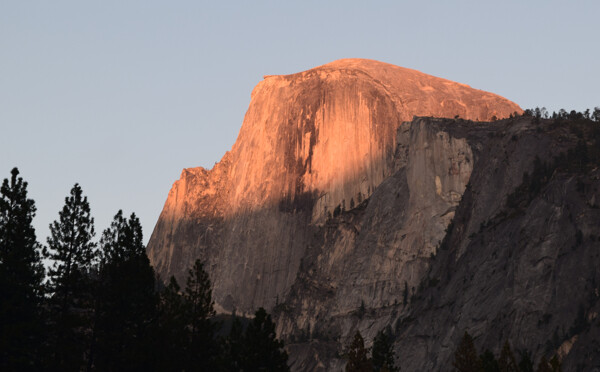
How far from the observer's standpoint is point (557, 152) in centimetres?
18750

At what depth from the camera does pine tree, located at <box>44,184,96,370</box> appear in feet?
234

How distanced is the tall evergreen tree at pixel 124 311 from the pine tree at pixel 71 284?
44.9 inches

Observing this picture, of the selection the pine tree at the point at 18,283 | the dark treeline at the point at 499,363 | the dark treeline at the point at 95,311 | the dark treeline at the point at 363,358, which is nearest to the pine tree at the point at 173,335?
the dark treeline at the point at 95,311

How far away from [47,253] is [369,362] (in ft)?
137

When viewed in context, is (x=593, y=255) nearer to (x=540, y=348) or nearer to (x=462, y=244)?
(x=540, y=348)

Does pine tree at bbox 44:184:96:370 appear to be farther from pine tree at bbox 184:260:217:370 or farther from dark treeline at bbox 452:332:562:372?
dark treeline at bbox 452:332:562:372

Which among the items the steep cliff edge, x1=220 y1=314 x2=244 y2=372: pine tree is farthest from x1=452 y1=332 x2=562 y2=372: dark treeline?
the steep cliff edge

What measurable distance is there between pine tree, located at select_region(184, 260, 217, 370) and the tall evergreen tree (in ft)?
12.1

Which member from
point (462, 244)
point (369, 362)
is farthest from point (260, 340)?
point (462, 244)

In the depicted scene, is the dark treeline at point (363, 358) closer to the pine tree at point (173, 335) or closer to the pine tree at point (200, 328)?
the pine tree at point (200, 328)

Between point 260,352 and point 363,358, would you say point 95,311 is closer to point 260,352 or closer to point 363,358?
point 260,352

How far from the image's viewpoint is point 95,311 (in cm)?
7569

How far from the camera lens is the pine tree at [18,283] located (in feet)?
215

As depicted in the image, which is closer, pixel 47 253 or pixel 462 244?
pixel 47 253
